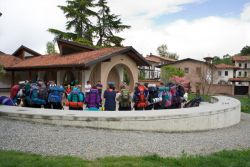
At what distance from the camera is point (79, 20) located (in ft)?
128

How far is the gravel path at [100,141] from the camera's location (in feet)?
21.3

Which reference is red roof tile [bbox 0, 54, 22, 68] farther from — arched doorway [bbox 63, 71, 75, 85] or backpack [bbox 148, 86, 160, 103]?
backpack [bbox 148, 86, 160, 103]

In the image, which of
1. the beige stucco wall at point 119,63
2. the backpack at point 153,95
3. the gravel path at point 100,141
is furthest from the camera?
the beige stucco wall at point 119,63

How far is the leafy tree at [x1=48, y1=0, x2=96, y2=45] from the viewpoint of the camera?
38094 millimetres

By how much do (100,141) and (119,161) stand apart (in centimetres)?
164

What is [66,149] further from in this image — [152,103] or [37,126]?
[152,103]

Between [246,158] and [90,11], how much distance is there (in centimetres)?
3561

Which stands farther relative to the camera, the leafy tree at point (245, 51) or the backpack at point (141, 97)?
the leafy tree at point (245, 51)

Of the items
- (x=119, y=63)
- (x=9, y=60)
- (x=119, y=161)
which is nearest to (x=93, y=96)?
(x=119, y=161)

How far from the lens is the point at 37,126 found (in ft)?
27.9

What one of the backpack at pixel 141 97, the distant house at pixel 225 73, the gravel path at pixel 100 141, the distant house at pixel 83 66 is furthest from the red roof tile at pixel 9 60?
the distant house at pixel 225 73

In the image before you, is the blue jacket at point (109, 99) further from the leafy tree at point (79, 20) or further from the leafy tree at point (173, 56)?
the leafy tree at point (173, 56)

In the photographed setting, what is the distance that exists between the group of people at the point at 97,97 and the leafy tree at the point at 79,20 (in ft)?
85.8

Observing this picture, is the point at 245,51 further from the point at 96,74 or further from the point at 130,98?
the point at 130,98
